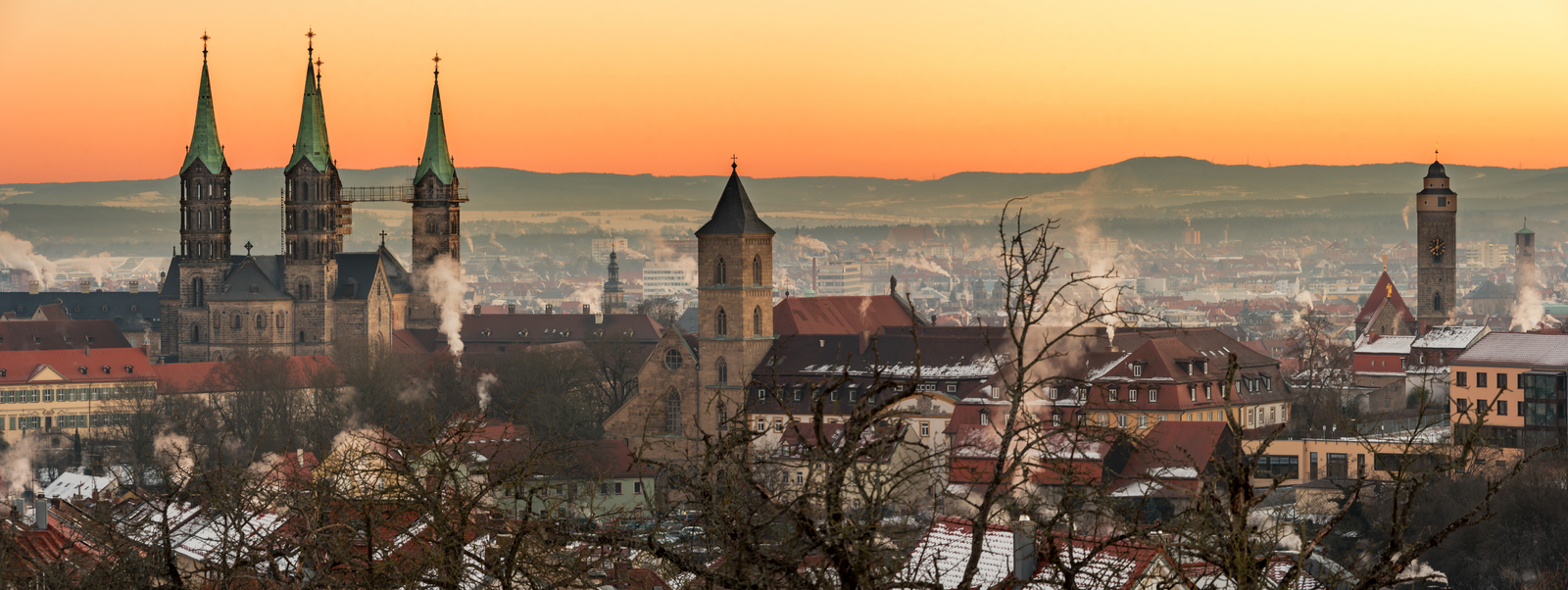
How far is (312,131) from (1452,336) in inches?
2126

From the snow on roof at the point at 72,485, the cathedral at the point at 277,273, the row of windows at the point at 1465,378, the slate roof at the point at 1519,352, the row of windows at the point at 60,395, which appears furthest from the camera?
the cathedral at the point at 277,273

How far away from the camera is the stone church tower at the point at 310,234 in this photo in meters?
105

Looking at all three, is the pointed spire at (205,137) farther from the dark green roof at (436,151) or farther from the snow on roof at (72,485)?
the snow on roof at (72,485)

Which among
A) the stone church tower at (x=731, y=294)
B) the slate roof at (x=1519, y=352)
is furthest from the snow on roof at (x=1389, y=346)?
the stone church tower at (x=731, y=294)

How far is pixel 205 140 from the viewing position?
10462 cm

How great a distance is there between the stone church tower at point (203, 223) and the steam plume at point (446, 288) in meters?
12.5

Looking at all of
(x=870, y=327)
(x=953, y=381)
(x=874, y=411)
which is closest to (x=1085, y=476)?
(x=874, y=411)

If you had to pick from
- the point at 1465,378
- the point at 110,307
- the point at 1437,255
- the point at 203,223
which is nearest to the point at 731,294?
the point at 1465,378

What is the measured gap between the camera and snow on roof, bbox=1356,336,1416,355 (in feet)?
317

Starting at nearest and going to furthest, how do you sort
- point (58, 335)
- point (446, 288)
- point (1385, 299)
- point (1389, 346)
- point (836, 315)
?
point (836, 315), point (1389, 346), point (1385, 299), point (58, 335), point (446, 288)

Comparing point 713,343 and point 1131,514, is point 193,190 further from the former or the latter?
point 1131,514

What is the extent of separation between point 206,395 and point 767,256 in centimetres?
2786

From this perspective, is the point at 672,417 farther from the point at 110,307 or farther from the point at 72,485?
the point at 110,307

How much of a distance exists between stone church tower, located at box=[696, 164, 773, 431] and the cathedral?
31686 mm
